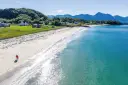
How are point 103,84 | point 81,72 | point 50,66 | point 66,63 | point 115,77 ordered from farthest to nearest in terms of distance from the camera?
point 66,63, point 50,66, point 81,72, point 115,77, point 103,84

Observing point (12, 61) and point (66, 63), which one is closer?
point (12, 61)

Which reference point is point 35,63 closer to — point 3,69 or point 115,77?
point 3,69

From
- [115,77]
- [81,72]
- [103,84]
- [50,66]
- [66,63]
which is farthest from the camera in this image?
[66,63]

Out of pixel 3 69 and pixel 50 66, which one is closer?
pixel 3 69

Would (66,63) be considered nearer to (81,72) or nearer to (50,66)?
(50,66)

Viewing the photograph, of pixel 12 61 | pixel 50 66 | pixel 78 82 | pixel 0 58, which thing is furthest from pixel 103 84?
pixel 0 58

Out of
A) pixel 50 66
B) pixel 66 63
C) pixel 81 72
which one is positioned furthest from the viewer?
pixel 66 63

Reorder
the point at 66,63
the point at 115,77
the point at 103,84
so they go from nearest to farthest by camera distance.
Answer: the point at 103,84
the point at 115,77
the point at 66,63

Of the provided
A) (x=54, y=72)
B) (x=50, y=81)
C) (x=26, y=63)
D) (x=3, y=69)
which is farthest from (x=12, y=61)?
(x=50, y=81)
